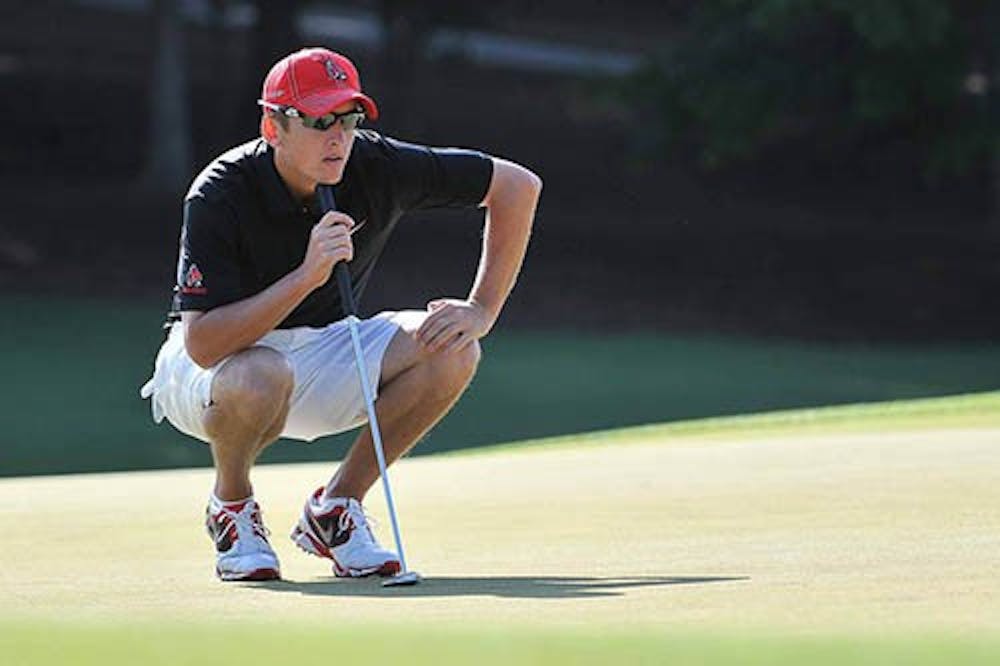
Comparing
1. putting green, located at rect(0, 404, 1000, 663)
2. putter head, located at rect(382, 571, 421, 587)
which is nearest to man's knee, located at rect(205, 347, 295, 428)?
putting green, located at rect(0, 404, 1000, 663)

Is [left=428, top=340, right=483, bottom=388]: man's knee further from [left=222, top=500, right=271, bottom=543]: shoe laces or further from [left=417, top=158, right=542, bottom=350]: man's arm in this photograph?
[left=222, top=500, right=271, bottom=543]: shoe laces

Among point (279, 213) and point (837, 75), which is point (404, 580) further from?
point (837, 75)

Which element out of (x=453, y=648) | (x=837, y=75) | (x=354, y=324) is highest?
(x=837, y=75)

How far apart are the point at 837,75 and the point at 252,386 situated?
1696 cm

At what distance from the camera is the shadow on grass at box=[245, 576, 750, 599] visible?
16.8ft

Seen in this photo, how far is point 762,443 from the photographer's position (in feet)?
31.3

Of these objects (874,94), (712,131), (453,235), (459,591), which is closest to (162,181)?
(453,235)

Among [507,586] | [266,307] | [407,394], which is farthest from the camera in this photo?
[407,394]

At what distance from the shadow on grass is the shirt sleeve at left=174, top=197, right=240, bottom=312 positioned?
0.73 m

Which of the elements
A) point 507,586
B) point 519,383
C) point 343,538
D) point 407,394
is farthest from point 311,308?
point 519,383

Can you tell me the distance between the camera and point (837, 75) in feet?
72.6

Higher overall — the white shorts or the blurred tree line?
the blurred tree line

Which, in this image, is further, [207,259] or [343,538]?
[343,538]

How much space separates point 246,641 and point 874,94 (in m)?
17.8
